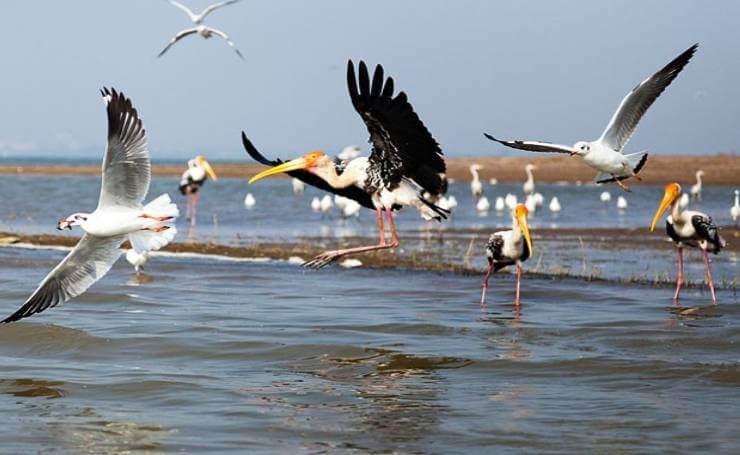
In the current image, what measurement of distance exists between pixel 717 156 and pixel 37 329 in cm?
5346

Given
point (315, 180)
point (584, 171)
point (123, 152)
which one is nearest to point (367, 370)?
point (123, 152)

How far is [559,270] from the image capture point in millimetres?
15164

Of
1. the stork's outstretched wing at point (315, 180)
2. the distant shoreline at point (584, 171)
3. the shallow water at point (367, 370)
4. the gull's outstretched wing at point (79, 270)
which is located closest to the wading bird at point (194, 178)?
the shallow water at point (367, 370)

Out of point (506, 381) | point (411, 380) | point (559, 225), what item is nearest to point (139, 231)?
point (411, 380)

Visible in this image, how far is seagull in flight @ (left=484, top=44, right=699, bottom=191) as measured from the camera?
11273 mm

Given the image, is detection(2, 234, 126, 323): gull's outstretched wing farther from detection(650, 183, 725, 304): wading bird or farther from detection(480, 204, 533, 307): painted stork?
detection(650, 183, 725, 304): wading bird

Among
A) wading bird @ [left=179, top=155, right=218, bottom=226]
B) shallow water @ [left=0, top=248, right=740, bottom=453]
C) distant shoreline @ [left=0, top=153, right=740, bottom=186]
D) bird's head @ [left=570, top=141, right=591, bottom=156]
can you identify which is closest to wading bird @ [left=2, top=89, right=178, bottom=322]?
shallow water @ [left=0, top=248, right=740, bottom=453]

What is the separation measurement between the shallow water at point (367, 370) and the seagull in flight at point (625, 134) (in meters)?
1.37

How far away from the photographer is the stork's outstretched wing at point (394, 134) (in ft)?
30.9

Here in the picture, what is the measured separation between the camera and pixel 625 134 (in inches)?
468

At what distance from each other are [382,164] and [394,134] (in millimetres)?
712

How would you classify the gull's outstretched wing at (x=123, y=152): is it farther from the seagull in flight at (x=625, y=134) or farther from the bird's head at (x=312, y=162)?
the seagull in flight at (x=625, y=134)

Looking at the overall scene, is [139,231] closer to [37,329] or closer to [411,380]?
[37,329]

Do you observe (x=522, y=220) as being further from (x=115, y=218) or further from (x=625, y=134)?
(x=115, y=218)
